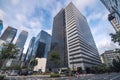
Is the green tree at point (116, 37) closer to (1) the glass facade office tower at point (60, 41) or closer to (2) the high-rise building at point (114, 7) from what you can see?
(2) the high-rise building at point (114, 7)

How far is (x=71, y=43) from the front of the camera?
319 ft

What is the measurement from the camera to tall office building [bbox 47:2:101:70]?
85.8 metres

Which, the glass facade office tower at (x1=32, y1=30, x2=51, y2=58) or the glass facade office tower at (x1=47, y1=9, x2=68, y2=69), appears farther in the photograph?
the glass facade office tower at (x1=32, y1=30, x2=51, y2=58)

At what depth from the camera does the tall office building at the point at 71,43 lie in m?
85.8

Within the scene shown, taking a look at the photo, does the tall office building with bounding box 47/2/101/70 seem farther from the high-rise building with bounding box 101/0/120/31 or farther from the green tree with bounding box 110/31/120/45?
the green tree with bounding box 110/31/120/45

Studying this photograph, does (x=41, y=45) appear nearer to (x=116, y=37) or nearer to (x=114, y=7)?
(x=114, y=7)

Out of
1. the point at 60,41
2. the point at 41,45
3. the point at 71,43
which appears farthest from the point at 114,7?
the point at 41,45

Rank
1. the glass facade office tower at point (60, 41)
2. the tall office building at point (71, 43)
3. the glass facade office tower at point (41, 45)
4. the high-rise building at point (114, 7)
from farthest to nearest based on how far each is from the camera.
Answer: the glass facade office tower at point (41, 45), the glass facade office tower at point (60, 41), the tall office building at point (71, 43), the high-rise building at point (114, 7)

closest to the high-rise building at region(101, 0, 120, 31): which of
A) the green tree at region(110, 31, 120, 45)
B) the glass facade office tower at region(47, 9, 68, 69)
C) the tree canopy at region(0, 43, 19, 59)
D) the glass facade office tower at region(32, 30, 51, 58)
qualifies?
the green tree at region(110, 31, 120, 45)

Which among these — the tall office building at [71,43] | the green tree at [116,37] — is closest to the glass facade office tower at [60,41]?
the tall office building at [71,43]

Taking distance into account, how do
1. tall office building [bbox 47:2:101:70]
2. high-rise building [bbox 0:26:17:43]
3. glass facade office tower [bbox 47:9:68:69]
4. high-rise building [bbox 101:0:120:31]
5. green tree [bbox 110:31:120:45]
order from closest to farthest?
green tree [bbox 110:31:120:45] < high-rise building [bbox 101:0:120:31] < tall office building [bbox 47:2:101:70] < glass facade office tower [bbox 47:9:68:69] < high-rise building [bbox 0:26:17:43]

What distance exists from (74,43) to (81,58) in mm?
16640

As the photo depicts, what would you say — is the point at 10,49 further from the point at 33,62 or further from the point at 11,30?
the point at 11,30

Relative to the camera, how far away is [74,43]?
93375 mm
